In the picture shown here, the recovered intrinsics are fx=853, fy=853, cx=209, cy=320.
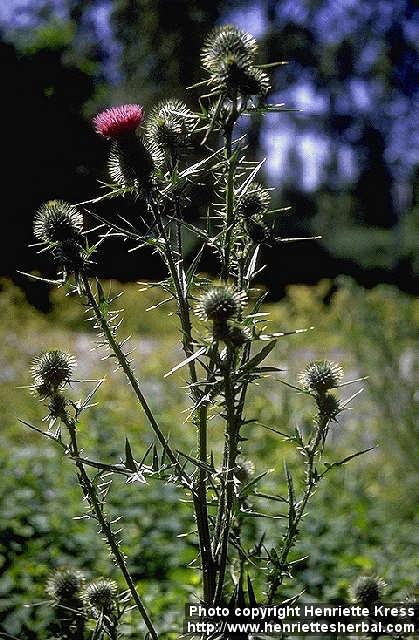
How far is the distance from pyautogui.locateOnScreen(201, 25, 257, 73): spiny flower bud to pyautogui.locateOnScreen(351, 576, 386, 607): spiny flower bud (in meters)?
1.00

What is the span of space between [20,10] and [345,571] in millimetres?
8049

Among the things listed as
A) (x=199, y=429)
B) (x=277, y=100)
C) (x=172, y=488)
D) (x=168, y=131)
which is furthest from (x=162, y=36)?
(x=199, y=429)

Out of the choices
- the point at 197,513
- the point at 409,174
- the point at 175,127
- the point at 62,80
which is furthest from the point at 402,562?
the point at 409,174

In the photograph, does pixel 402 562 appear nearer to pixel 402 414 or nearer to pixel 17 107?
pixel 402 414

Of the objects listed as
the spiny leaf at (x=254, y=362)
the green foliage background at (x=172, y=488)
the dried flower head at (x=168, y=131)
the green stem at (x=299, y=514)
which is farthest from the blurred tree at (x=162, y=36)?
the spiny leaf at (x=254, y=362)

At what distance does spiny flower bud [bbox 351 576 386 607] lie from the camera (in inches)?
64.1

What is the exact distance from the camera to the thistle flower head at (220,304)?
1217mm

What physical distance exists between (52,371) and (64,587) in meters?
0.47

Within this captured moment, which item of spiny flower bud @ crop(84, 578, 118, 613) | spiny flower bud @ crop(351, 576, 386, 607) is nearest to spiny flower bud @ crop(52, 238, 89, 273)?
spiny flower bud @ crop(84, 578, 118, 613)

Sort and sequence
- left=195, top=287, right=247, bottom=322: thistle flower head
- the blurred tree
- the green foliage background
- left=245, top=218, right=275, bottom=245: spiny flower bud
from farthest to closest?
the blurred tree, the green foliage background, left=245, top=218, right=275, bottom=245: spiny flower bud, left=195, top=287, right=247, bottom=322: thistle flower head

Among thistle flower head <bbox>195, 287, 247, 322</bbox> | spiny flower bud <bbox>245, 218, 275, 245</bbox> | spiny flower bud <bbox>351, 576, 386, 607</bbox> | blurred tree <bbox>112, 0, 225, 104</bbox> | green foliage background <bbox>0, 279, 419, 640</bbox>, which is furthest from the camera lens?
blurred tree <bbox>112, 0, 225, 104</bbox>

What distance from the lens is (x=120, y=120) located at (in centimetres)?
137

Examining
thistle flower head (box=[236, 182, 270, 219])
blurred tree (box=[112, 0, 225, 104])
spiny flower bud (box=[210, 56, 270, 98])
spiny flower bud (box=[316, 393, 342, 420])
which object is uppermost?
blurred tree (box=[112, 0, 225, 104])

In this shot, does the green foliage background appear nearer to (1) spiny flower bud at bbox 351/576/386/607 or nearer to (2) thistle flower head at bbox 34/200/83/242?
(2) thistle flower head at bbox 34/200/83/242
